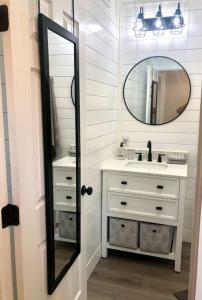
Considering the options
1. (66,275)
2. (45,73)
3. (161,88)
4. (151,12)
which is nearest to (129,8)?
(151,12)

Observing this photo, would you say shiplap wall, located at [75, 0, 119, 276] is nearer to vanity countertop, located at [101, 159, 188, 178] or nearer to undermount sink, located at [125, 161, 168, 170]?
vanity countertop, located at [101, 159, 188, 178]

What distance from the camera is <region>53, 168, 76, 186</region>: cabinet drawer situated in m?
1.41

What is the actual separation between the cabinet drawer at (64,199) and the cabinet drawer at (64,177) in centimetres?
4

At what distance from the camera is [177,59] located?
2.76 m

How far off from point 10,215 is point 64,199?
460 mm

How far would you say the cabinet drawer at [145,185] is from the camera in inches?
93.0

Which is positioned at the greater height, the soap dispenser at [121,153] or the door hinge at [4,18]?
the door hinge at [4,18]

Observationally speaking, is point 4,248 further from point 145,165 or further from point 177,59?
point 177,59

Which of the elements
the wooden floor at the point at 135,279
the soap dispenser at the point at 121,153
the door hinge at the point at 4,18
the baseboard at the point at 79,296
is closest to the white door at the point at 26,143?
the door hinge at the point at 4,18

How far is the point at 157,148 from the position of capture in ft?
9.66

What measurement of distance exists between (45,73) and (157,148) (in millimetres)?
1988

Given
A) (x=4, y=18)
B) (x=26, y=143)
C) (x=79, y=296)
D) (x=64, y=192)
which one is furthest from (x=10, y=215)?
(x=79, y=296)

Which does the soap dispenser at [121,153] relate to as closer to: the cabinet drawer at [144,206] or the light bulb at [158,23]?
the cabinet drawer at [144,206]

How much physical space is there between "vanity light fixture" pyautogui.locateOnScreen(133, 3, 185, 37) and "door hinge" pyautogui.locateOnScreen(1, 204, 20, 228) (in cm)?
238
